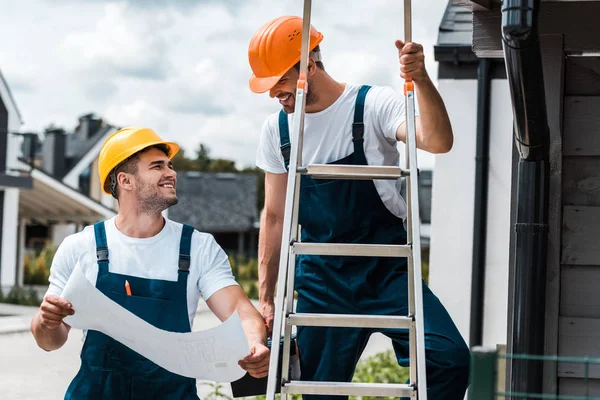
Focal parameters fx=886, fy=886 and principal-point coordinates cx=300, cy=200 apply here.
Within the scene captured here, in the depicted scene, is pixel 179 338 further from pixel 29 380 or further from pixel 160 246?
pixel 29 380

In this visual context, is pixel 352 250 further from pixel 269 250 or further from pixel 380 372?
pixel 380 372

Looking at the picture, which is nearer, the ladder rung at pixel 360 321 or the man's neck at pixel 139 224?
the ladder rung at pixel 360 321

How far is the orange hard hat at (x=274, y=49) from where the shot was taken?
3494mm

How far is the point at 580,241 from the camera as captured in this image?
3354 mm

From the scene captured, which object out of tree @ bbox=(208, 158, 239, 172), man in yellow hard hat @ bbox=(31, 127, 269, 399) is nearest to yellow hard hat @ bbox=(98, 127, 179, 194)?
man in yellow hard hat @ bbox=(31, 127, 269, 399)

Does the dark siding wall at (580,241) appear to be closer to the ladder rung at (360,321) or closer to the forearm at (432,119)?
the forearm at (432,119)

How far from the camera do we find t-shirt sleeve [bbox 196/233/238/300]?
3391mm

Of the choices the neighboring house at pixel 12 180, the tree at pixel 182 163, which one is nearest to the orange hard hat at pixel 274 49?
the neighboring house at pixel 12 180

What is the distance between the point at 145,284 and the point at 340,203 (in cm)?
84

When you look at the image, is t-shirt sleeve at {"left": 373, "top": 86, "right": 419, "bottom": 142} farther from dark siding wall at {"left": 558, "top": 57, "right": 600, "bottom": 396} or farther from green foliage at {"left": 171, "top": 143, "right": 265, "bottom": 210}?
green foliage at {"left": 171, "top": 143, "right": 265, "bottom": 210}

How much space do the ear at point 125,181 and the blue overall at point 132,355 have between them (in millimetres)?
313

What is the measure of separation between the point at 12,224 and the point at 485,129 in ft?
57.7

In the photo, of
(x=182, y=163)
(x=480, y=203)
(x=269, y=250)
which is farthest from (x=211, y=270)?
(x=182, y=163)

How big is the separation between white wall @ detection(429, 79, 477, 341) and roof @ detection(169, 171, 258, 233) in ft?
141
